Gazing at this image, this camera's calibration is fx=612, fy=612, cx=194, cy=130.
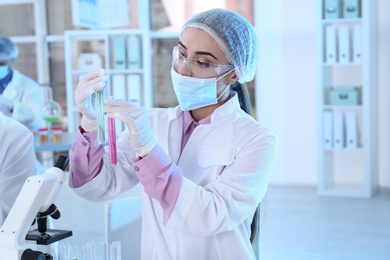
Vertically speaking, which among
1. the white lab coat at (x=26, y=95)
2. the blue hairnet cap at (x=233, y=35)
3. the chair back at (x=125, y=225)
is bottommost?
the chair back at (x=125, y=225)

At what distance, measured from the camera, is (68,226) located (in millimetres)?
2840

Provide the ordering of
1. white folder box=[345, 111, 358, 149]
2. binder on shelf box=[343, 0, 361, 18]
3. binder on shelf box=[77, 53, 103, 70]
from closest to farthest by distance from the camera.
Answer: binder on shelf box=[343, 0, 361, 18] → white folder box=[345, 111, 358, 149] → binder on shelf box=[77, 53, 103, 70]

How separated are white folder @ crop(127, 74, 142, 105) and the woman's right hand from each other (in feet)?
15.4

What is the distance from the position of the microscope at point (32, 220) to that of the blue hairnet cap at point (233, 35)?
581 millimetres

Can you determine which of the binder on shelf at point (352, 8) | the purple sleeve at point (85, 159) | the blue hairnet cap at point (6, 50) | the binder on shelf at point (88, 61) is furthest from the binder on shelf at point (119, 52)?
the purple sleeve at point (85, 159)

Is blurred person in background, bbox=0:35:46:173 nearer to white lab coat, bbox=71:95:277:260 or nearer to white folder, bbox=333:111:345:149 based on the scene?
white folder, bbox=333:111:345:149

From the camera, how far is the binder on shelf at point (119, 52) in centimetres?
610

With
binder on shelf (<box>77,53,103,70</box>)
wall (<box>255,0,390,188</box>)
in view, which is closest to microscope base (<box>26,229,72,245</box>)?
wall (<box>255,0,390,188</box>)

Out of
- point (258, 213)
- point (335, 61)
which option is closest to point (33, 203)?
point (258, 213)

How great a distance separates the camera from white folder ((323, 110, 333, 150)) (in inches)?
211

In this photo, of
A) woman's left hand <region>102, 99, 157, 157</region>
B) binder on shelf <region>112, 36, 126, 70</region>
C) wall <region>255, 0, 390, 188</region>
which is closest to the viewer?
woman's left hand <region>102, 99, 157, 157</region>

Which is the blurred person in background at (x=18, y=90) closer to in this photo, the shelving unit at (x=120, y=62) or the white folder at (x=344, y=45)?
the shelving unit at (x=120, y=62)

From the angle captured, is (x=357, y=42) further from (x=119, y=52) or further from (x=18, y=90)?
(x=18, y=90)

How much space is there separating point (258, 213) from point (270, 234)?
2.56 metres
